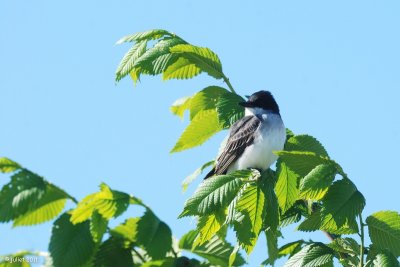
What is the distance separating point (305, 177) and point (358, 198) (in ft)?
1.03

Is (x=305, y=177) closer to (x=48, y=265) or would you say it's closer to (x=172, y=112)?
(x=48, y=265)

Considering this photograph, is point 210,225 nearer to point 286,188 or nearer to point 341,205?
point 286,188

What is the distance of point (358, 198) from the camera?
4.43 metres

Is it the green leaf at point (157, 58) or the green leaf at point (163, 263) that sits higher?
the green leaf at point (157, 58)

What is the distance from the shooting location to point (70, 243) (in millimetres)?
4211

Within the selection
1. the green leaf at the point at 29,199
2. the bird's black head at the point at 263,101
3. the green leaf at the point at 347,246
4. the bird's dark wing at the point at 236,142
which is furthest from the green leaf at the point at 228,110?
the bird's black head at the point at 263,101

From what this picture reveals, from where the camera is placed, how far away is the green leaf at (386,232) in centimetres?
455

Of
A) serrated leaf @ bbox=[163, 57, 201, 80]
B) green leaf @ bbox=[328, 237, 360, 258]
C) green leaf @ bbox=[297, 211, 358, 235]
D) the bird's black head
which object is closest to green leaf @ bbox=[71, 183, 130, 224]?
green leaf @ bbox=[297, 211, 358, 235]

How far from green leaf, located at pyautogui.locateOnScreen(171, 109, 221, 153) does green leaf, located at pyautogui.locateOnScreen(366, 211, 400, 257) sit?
1.59 metres

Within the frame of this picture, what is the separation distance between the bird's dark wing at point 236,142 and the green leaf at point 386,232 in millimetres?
2836

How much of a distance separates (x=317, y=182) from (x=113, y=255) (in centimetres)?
119

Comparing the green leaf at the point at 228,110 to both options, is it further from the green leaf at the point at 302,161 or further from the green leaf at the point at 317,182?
the green leaf at the point at 317,182

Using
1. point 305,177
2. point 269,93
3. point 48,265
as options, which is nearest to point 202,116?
point 305,177

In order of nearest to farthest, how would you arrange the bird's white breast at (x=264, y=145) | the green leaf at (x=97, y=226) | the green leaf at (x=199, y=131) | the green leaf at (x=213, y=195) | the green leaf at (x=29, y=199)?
the green leaf at (x=29, y=199) → the green leaf at (x=97, y=226) → the green leaf at (x=213, y=195) → the green leaf at (x=199, y=131) → the bird's white breast at (x=264, y=145)
